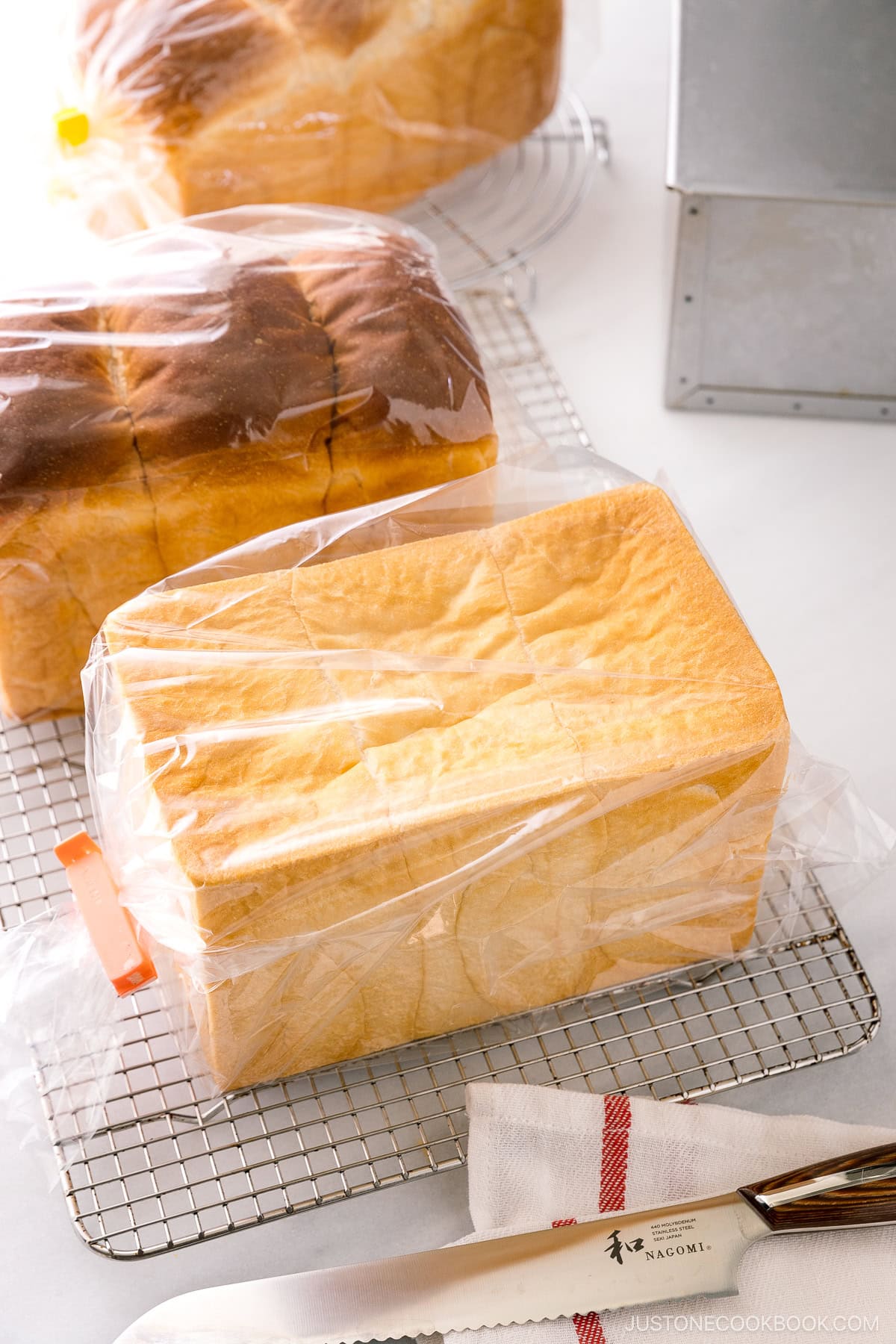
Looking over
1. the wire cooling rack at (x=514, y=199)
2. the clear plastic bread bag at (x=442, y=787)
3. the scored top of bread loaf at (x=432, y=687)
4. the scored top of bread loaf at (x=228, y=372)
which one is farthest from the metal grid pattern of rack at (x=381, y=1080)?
the wire cooling rack at (x=514, y=199)

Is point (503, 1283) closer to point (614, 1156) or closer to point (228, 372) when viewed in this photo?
point (614, 1156)

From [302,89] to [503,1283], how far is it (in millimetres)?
1165

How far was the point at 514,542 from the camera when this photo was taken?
3.35ft

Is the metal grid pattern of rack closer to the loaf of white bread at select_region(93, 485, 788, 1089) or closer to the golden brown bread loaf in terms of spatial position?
the loaf of white bread at select_region(93, 485, 788, 1089)

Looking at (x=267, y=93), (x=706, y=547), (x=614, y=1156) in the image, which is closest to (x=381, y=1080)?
(x=614, y=1156)

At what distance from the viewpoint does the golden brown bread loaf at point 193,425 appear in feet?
3.58

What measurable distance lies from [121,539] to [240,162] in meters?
0.52

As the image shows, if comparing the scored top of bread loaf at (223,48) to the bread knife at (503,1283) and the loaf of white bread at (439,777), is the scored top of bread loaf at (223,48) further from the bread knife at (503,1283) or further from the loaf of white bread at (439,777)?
the bread knife at (503,1283)

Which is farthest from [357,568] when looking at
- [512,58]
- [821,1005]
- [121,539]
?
[512,58]

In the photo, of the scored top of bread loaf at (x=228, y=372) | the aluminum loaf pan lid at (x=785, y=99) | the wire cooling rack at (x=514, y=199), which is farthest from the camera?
the wire cooling rack at (x=514, y=199)

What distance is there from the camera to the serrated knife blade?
0.81 meters

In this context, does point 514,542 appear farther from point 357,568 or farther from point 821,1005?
point 821,1005

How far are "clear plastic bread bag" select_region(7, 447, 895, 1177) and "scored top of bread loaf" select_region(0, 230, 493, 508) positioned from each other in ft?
0.43

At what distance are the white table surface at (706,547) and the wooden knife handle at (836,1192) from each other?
0.07 metres
